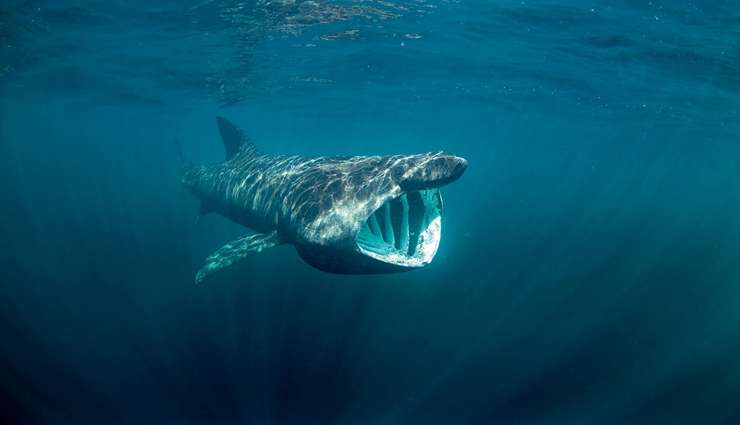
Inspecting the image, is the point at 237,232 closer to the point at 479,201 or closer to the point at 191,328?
the point at 191,328

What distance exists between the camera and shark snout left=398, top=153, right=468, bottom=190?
232 inches

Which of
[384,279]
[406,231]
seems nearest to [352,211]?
[406,231]

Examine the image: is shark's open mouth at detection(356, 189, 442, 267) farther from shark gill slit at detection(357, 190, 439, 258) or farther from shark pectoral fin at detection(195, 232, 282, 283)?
shark pectoral fin at detection(195, 232, 282, 283)

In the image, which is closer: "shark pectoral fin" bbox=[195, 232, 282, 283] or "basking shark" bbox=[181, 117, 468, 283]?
"basking shark" bbox=[181, 117, 468, 283]

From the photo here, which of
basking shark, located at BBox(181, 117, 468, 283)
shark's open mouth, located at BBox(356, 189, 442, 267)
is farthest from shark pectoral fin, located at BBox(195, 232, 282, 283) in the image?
shark's open mouth, located at BBox(356, 189, 442, 267)

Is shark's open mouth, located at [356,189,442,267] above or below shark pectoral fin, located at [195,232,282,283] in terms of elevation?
above

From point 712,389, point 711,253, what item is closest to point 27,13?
point 712,389

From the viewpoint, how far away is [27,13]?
48.1 ft

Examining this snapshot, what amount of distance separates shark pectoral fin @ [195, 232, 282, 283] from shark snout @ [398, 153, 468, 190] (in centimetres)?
315

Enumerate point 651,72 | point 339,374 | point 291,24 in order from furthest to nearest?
point 651,72
point 291,24
point 339,374

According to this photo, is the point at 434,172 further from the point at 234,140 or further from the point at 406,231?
the point at 234,140

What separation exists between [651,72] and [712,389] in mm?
15953

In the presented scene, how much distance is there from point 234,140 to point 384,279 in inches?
260

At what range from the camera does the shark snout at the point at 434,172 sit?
5.89 m
